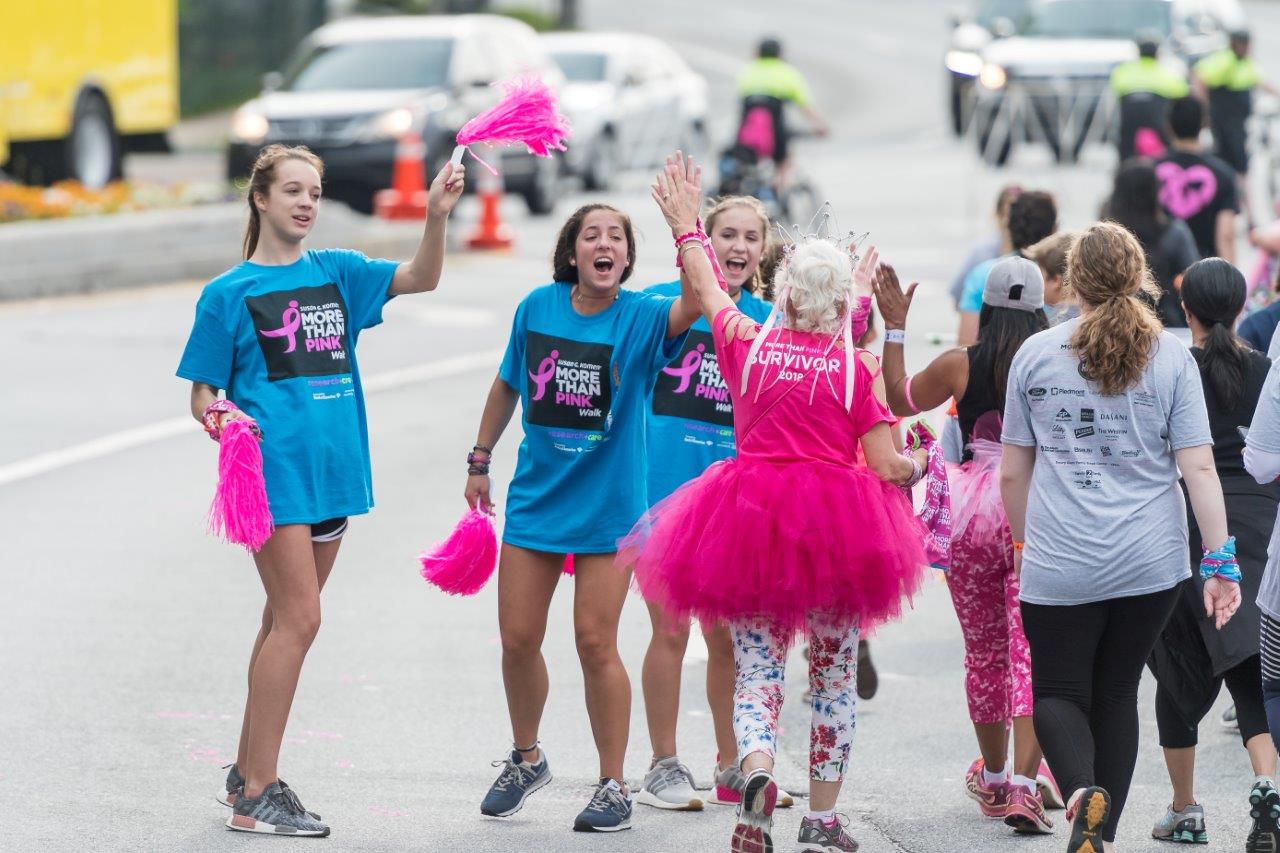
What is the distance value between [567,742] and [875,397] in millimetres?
2128

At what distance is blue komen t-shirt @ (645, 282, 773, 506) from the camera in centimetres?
665

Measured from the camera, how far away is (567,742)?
721 centimetres

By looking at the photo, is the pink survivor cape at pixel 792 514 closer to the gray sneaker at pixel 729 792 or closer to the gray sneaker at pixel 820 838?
the gray sneaker at pixel 820 838

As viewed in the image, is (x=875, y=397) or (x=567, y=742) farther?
(x=567, y=742)

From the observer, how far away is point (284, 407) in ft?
19.7

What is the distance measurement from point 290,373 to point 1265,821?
296cm

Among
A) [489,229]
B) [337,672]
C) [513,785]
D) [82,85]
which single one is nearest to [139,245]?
[489,229]

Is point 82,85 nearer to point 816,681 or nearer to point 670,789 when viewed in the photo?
point 670,789

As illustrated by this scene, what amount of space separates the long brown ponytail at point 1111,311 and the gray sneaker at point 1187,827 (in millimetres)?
1401

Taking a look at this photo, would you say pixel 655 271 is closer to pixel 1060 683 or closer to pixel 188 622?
pixel 188 622

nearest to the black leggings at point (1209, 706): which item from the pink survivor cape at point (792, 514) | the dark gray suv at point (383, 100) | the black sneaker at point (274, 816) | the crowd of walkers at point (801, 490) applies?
the crowd of walkers at point (801, 490)

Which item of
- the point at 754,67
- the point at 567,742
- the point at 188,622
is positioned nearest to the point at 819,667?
the point at 567,742

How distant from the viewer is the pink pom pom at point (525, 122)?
628 centimetres

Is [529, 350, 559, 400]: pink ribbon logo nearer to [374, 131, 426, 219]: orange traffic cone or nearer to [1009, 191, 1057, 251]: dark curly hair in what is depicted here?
[1009, 191, 1057, 251]: dark curly hair
